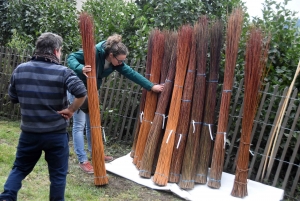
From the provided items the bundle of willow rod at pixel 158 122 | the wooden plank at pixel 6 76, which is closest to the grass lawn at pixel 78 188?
the bundle of willow rod at pixel 158 122

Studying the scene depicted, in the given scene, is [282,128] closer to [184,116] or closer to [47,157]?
[184,116]

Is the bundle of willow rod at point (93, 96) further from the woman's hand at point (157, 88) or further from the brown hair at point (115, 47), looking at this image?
the woman's hand at point (157, 88)

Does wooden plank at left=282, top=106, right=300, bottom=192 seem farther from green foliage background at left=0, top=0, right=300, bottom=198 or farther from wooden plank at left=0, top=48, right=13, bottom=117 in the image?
wooden plank at left=0, top=48, right=13, bottom=117

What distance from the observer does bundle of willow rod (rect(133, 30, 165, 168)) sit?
384 centimetres

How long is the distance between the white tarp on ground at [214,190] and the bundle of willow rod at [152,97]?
0.26 metres

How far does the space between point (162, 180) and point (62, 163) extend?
1.29 metres

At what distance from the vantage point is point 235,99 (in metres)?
3.73

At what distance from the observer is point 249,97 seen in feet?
10.4

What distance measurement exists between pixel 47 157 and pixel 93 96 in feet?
3.26

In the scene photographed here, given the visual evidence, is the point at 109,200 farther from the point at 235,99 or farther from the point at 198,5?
the point at 198,5

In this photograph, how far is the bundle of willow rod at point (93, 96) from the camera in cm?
333

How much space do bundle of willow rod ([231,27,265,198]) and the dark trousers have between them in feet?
5.95

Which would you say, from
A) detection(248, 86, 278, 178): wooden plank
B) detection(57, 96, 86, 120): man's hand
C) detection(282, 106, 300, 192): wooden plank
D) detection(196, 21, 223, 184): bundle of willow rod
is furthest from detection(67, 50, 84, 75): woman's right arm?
detection(282, 106, 300, 192): wooden plank

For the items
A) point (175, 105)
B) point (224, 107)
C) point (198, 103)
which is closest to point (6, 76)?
point (175, 105)
